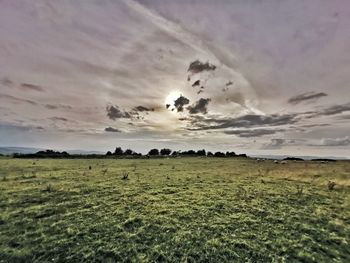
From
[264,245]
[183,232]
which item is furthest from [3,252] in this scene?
[264,245]

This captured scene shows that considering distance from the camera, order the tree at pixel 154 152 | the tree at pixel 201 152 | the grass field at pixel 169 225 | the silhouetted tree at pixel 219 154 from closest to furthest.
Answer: the grass field at pixel 169 225 < the tree at pixel 154 152 < the silhouetted tree at pixel 219 154 < the tree at pixel 201 152

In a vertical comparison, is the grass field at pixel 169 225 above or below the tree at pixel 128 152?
below

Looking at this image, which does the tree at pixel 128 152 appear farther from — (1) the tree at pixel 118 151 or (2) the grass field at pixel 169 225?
(2) the grass field at pixel 169 225

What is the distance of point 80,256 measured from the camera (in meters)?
9.66

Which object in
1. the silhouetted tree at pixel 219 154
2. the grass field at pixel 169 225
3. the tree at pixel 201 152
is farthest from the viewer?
the tree at pixel 201 152

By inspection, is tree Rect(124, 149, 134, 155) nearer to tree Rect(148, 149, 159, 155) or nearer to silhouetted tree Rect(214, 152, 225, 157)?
tree Rect(148, 149, 159, 155)

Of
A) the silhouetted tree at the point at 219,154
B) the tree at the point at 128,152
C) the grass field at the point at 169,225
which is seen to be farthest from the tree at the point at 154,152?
the grass field at the point at 169,225

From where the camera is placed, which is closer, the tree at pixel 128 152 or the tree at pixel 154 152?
the tree at pixel 128 152

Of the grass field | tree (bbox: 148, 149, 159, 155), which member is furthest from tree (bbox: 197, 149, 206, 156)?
the grass field

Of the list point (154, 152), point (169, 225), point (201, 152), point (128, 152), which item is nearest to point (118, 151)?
point (128, 152)

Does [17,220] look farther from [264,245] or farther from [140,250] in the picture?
[264,245]

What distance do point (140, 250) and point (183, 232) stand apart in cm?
256

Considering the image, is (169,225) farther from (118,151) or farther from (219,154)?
(219,154)

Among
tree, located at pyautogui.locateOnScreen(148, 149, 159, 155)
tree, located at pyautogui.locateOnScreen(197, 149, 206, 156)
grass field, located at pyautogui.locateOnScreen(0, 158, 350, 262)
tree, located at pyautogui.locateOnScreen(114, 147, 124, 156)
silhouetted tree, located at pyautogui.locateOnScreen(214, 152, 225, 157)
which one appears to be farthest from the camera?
tree, located at pyautogui.locateOnScreen(197, 149, 206, 156)
